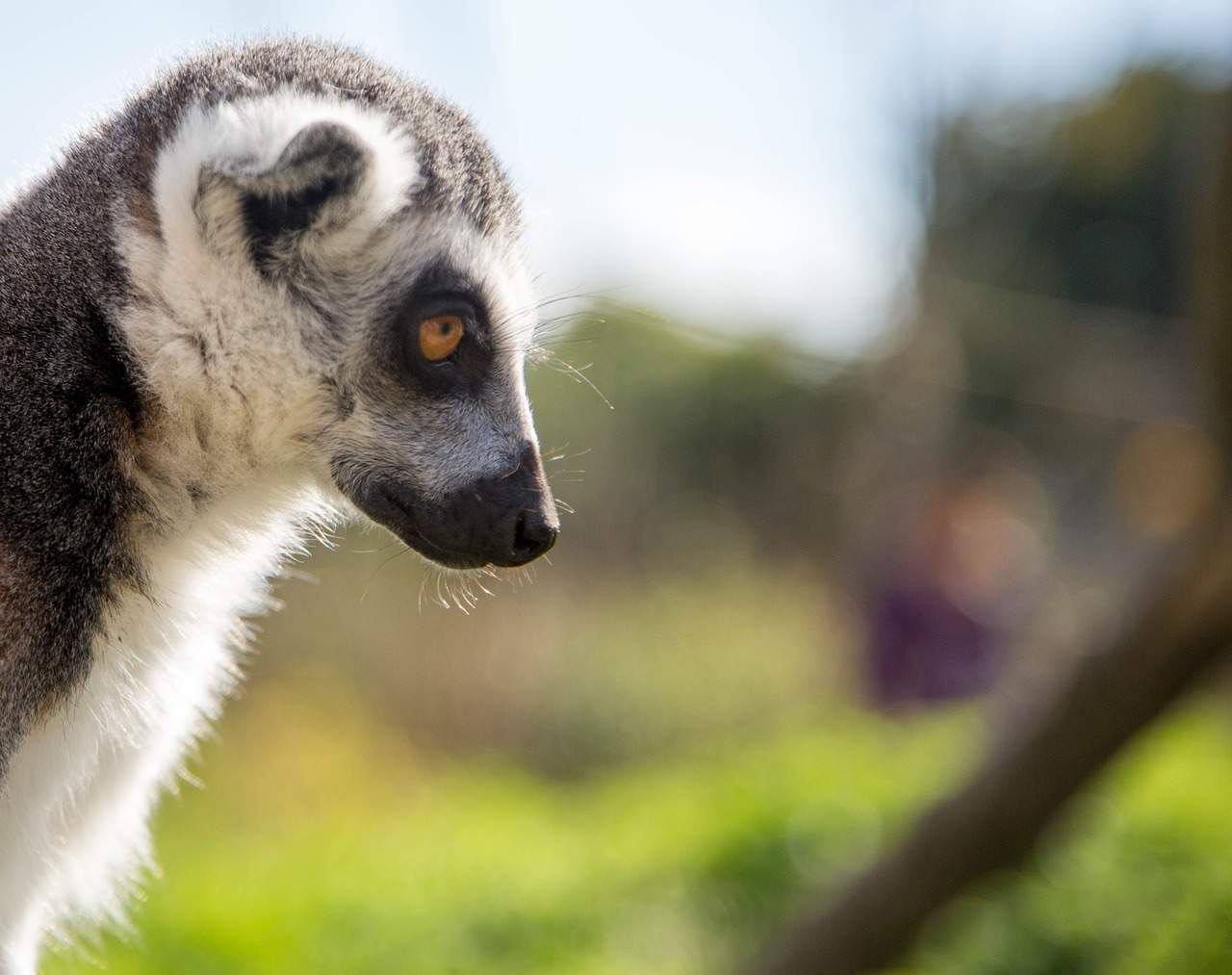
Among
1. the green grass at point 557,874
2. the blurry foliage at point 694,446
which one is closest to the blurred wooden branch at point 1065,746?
the green grass at point 557,874

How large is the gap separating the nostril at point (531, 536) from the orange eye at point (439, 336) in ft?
1.11

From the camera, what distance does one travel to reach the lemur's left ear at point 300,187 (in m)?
1.81

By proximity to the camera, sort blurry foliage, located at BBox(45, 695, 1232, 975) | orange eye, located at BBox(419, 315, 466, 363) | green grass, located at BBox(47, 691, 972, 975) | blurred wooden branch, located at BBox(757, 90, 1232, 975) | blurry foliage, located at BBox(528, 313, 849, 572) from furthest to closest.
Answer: blurry foliage, located at BBox(528, 313, 849, 572) < green grass, located at BBox(47, 691, 972, 975) < blurry foliage, located at BBox(45, 695, 1232, 975) < blurred wooden branch, located at BBox(757, 90, 1232, 975) < orange eye, located at BBox(419, 315, 466, 363)

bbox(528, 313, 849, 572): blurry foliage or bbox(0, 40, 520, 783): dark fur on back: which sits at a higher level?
bbox(528, 313, 849, 572): blurry foliage

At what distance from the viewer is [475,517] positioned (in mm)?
2051

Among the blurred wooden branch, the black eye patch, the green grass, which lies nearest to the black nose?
the black eye patch

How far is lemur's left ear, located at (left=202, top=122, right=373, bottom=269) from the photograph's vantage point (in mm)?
1812

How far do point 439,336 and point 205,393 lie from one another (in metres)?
0.43

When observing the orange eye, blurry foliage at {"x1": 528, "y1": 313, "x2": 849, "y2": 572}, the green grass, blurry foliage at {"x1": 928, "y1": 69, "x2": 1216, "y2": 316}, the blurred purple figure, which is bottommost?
the green grass

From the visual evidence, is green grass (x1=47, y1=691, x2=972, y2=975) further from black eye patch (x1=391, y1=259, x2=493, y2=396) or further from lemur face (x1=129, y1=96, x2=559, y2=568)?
black eye patch (x1=391, y1=259, x2=493, y2=396)

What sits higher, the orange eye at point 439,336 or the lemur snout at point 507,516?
the orange eye at point 439,336

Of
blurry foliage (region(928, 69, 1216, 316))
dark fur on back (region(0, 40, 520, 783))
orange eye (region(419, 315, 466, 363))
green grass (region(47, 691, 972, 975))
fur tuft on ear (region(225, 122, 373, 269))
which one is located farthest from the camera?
blurry foliage (region(928, 69, 1216, 316))

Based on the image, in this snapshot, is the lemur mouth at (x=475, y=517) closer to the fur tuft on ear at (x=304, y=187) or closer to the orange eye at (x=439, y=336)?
the orange eye at (x=439, y=336)

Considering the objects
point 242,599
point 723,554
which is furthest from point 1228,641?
point 723,554
